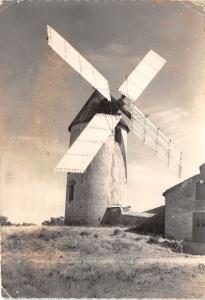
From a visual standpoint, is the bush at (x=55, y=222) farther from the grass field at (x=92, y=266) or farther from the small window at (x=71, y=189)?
the grass field at (x=92, y=266)

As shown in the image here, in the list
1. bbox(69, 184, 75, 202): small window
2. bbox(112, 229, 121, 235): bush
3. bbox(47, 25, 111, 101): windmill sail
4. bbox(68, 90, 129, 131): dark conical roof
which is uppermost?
bbox(47, 25, 111, 101): windmill sail

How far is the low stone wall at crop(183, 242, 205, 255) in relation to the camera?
19500 millimetres

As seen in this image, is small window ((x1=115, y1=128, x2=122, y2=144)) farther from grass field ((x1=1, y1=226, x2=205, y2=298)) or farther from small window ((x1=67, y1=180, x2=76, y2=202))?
grass field ((x1=1, y1=226, x2=205, y2=298))

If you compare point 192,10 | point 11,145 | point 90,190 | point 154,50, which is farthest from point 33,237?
point 192,10

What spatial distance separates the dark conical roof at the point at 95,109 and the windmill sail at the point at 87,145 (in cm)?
74

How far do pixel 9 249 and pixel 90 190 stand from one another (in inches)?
299

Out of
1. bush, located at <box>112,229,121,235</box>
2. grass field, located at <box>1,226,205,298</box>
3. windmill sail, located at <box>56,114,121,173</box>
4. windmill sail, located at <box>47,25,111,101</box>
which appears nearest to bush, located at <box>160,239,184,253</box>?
grass field, located at <box>1,226,205,298</box>

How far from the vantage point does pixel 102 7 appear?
48.5 feet

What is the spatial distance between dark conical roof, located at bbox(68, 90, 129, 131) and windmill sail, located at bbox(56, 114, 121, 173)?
2.43 feet

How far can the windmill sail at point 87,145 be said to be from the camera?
694 inches

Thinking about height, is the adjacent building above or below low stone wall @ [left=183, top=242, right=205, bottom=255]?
above

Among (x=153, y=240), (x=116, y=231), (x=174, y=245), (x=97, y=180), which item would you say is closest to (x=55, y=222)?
(x=97, y=180)

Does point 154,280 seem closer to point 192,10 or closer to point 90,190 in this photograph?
point 192,10

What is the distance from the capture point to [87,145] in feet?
63.9
